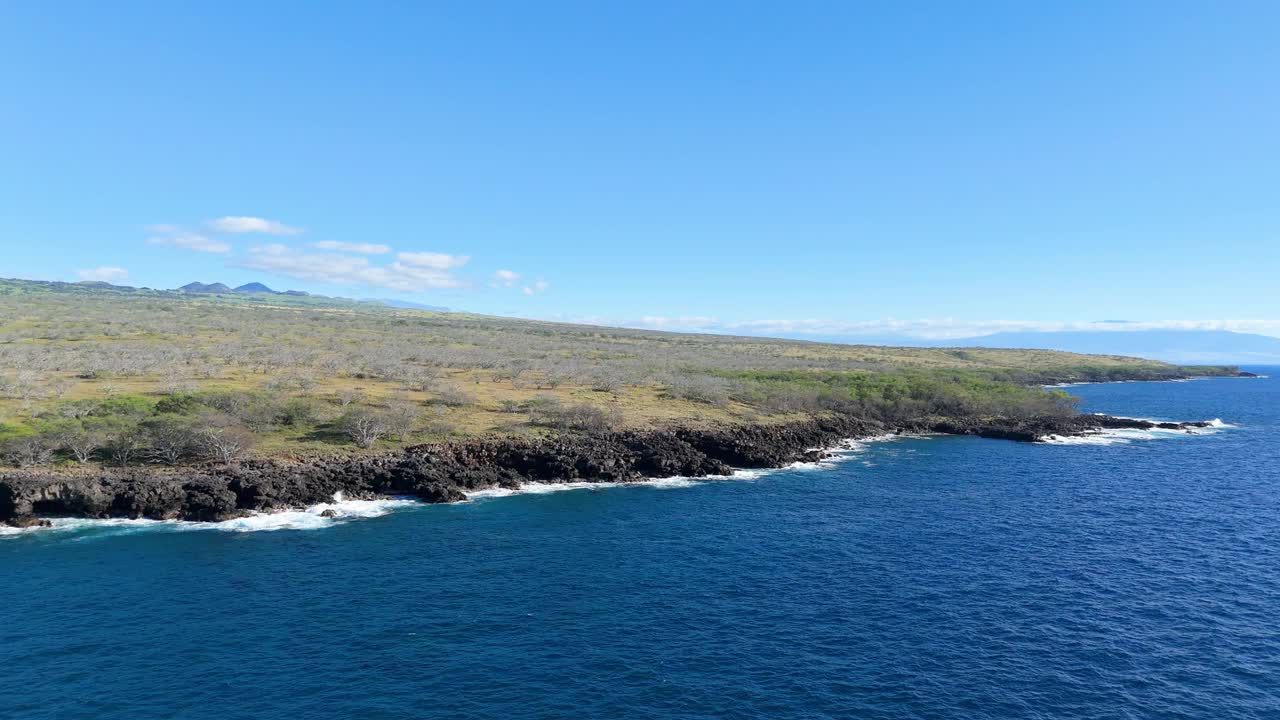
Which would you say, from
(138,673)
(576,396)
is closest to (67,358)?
(576,396)

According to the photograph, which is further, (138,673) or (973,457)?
(973,457)

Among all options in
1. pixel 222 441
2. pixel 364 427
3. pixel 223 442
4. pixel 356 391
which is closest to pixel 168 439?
pixel 222 441

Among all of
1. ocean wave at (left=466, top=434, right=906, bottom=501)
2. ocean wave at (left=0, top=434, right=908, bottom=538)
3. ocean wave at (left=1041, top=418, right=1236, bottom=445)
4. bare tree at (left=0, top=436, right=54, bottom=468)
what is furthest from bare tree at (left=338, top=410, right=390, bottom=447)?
ocean wave at (left=1041, top=418, right=1236, bottom=445)

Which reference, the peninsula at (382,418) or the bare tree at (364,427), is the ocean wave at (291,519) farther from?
the bare tree at (364,427)

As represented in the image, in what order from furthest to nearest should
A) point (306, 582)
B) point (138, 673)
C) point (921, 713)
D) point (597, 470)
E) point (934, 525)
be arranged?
point (597, 470), point (934, 525), point (306, 582), point (138, 673), point (921, 713)

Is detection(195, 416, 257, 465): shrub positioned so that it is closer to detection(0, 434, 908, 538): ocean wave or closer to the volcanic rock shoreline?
the volcanic rock shoreline

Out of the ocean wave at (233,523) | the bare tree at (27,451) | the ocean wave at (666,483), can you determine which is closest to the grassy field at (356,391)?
the bare tree at (27,451)

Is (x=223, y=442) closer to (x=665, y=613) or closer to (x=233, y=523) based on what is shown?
(x=233, y=523)

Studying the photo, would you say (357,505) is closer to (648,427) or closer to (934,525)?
(648,427)
